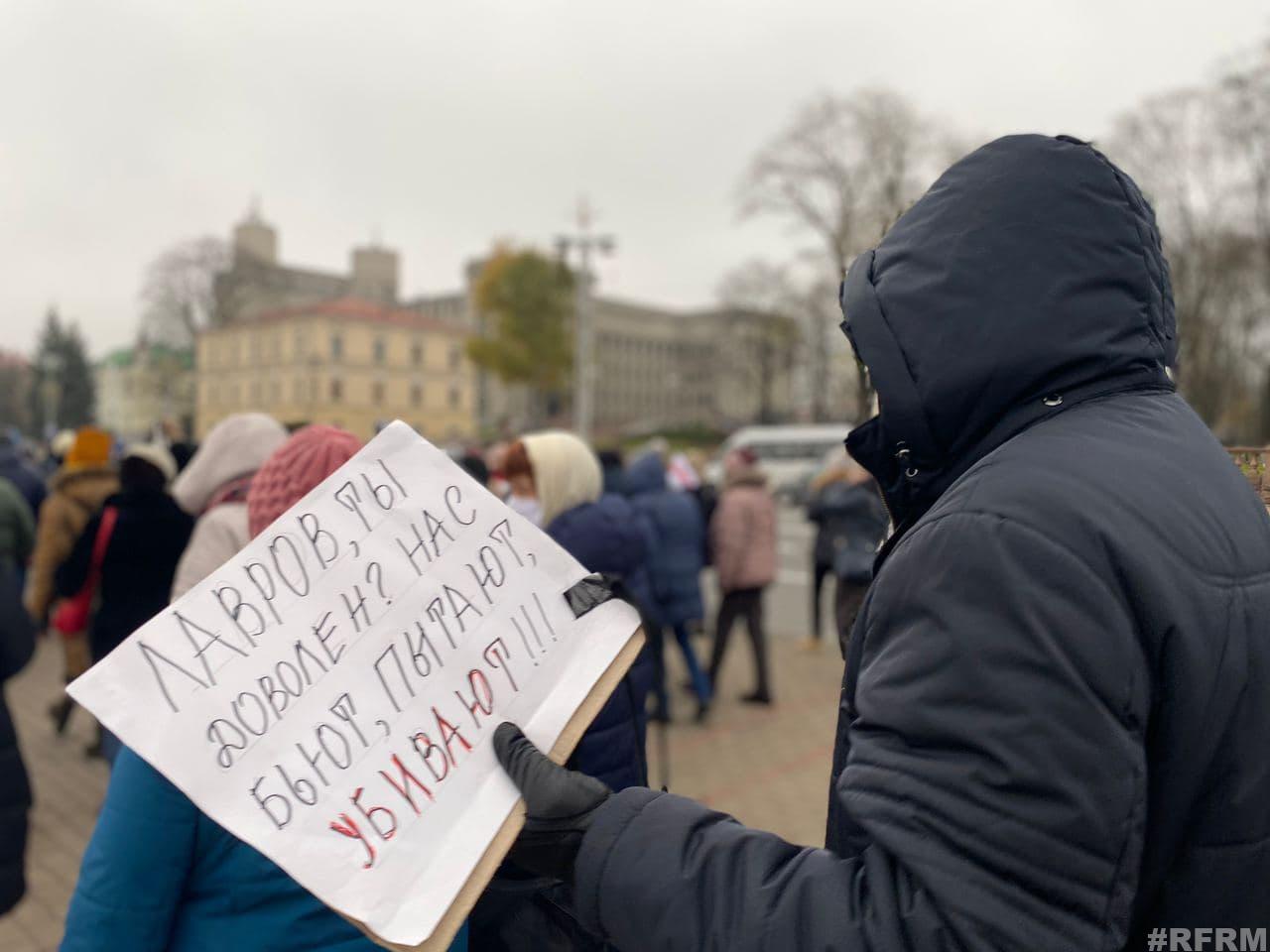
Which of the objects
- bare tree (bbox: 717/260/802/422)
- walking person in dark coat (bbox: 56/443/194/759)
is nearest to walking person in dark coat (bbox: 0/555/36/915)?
walking person in dark coat (bbox: 56/443/194/759)

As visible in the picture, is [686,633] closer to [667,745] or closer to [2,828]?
[667,745]

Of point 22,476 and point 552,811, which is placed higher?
point 552,811

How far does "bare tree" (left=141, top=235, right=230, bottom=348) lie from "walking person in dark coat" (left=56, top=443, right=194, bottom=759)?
40.6 m

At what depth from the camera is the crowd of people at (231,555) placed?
1508mm

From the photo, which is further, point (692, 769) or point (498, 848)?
point (692, 769)

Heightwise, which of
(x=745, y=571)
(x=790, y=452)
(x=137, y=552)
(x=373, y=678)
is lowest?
(x=790, y=452)

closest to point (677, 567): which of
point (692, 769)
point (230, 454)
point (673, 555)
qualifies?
point (673, 555)

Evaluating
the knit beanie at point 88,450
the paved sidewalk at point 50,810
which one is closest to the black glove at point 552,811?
the paved sidewalk at point 50,810

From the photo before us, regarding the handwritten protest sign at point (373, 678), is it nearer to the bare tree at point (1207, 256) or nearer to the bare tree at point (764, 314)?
the bare tree at point (1207, 256)

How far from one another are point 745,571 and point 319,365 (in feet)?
116

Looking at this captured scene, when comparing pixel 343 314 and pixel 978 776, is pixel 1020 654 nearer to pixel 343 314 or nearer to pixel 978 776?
pixel 978 776

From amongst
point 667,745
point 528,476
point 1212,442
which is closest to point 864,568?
point 528,476

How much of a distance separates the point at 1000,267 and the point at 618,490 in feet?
19.3

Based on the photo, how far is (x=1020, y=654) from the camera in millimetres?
885
